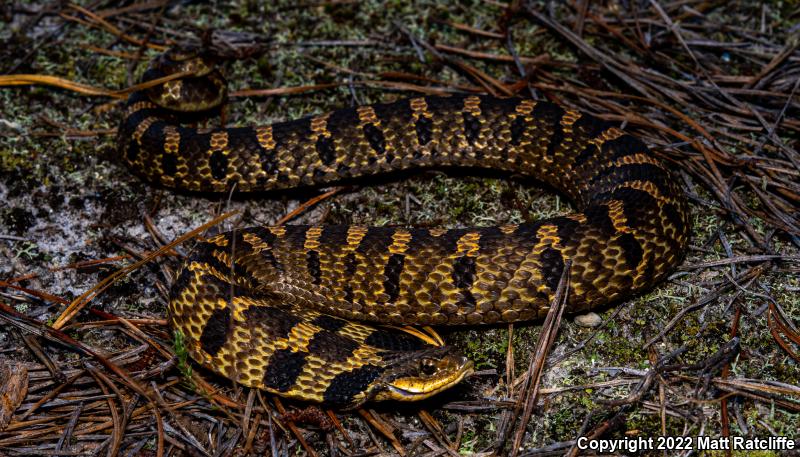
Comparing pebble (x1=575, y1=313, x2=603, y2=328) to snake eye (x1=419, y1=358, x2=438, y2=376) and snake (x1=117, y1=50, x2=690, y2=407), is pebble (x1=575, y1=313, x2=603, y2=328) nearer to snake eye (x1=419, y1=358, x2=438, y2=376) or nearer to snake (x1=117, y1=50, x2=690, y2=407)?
snake (x1=117, y1=50, x2=690, y2=407)

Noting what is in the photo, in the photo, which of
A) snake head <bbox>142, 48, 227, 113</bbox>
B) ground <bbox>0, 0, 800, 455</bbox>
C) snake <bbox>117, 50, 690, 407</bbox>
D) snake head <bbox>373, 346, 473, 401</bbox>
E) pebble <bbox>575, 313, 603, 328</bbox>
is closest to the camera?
snake head <bbox>373, 346, 473, 401</bbox>

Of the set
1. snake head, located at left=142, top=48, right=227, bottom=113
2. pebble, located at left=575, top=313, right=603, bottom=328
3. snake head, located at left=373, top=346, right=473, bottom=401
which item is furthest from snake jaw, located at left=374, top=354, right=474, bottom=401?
snake head, located at left=142, top=48, right=227, bottom=113

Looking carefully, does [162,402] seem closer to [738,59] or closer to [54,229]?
[54,229]

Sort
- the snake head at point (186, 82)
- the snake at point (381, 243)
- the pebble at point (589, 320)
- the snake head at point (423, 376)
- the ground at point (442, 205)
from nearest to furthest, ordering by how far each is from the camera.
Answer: the snake head at point (423, 376)
the ground at point (442, 205)
the snake at point (381, 243)
the pebble at point (589, 320)
the snake head at point (186, 82)

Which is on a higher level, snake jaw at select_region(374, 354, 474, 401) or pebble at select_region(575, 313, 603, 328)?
snake jaw at select_region(374, 354, 474, 401)

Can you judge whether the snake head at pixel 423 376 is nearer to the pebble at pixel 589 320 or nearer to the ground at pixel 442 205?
the ground at pixel 442 205

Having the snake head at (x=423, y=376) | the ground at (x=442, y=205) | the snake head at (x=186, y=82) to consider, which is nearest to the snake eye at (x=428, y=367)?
the snake head at (x=423, y=376)

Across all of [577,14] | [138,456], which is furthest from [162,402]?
[577,14]

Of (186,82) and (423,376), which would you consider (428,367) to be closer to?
(423,376)
